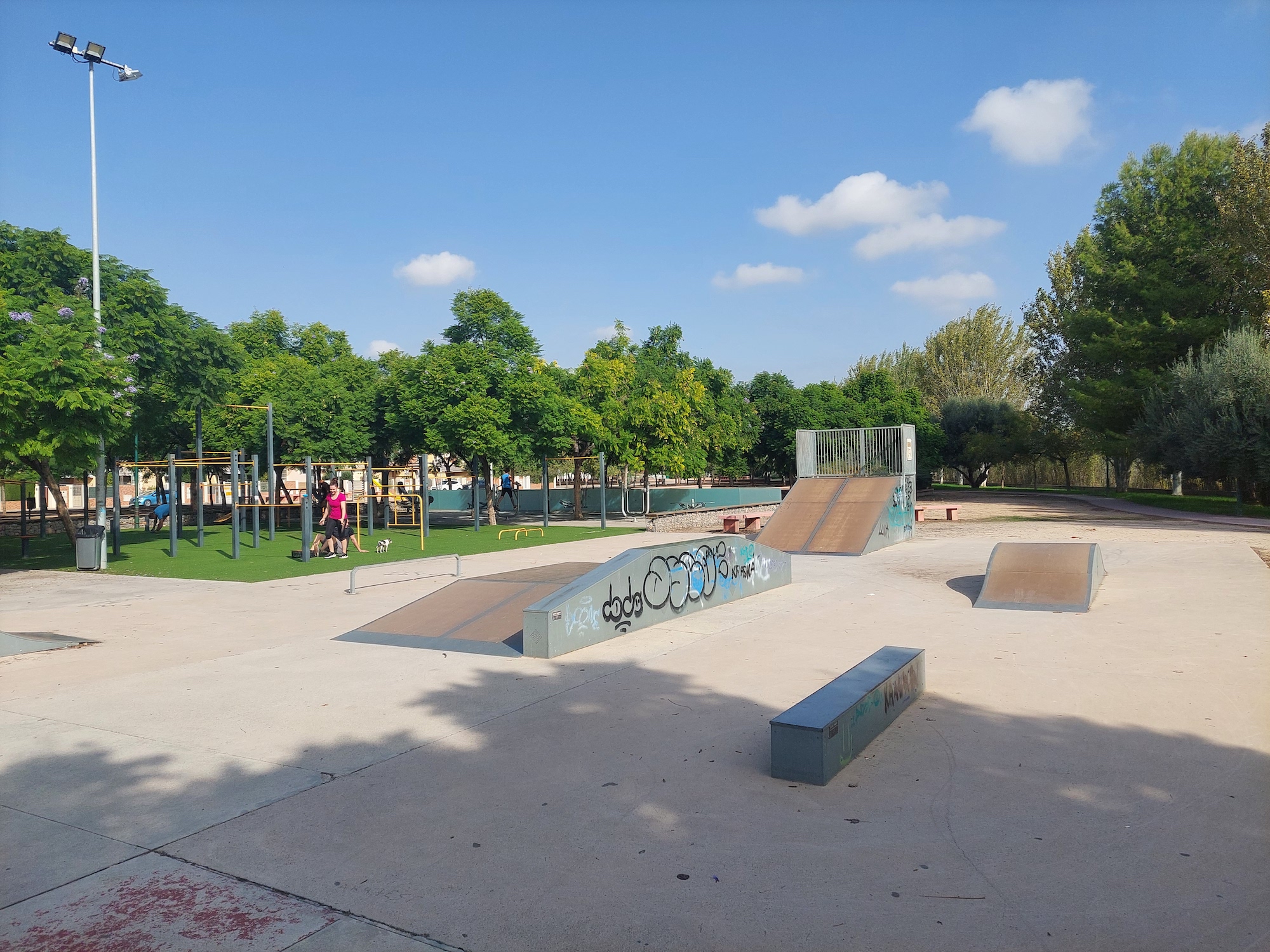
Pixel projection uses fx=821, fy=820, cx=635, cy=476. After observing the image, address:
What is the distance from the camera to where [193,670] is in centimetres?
821

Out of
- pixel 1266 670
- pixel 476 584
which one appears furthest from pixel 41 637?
pixel 1266 670

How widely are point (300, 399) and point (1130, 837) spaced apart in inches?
1216

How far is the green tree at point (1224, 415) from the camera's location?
26406 mm

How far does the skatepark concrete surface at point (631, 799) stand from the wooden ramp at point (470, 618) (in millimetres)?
360

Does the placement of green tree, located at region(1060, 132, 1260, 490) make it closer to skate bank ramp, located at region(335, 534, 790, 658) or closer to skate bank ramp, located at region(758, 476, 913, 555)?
skate bank ramp, located at region(758, 476, 913, 555)

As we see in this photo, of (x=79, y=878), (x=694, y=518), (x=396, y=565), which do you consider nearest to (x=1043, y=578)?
(x=79, y=878)

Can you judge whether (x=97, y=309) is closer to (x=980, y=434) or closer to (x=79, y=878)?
(x=79, y=878)

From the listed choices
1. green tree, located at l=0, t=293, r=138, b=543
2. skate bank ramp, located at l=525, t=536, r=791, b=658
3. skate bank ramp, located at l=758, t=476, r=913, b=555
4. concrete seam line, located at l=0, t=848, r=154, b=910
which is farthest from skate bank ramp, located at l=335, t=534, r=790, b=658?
green tree, located at l=0, t=293, r=138, b=543

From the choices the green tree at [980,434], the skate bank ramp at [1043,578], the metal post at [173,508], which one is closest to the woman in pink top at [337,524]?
A: the metal post at [173,508]

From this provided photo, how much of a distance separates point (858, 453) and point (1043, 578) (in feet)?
42.0

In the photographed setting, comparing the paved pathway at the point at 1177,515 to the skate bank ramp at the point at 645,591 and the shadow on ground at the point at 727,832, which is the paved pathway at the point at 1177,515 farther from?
the shadow on ground at the point at 727,832

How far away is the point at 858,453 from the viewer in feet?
80.0

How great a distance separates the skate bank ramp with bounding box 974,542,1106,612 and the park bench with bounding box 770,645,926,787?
215 inches

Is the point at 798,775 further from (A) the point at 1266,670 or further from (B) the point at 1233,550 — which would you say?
(B) the point at 1233,550
